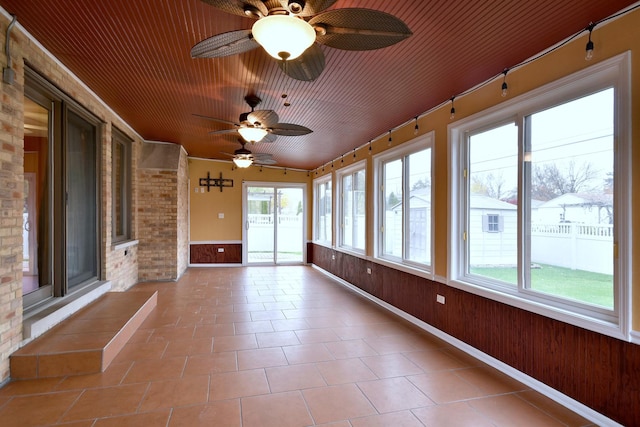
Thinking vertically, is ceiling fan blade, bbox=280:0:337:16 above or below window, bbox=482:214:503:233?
above

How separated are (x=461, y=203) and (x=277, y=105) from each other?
2.37 meters

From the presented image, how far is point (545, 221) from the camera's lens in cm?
266

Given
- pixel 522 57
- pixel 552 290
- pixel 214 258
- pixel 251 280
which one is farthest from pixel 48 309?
pixel 214 258

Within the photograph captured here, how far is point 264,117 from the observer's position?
3.51 meters

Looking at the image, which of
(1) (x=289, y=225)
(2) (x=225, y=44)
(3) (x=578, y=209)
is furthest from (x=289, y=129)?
(1) (x=289, y=225)

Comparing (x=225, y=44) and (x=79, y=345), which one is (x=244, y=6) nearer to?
(x=225, y=44)

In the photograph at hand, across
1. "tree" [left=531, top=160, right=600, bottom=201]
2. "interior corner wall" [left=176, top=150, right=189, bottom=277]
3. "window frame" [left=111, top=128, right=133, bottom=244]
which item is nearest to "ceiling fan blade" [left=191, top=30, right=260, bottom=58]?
"tree" [left=531, top=160, right=600, bottom=201]

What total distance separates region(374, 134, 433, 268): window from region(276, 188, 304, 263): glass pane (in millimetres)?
3912

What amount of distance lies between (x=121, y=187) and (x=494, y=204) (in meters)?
5.51

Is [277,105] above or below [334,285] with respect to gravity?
above

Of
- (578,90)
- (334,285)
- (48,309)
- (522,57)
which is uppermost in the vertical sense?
(522,57)

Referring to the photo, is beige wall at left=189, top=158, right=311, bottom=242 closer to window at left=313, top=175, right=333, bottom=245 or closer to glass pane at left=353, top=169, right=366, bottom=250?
window at left=313, top=175, right=333, bottom=245

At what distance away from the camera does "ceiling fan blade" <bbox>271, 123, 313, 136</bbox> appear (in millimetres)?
3664

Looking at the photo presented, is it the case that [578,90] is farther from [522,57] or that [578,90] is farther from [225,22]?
[225,22]
